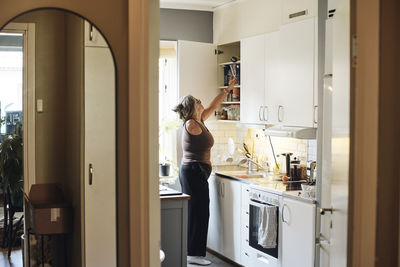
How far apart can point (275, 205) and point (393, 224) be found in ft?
9.31

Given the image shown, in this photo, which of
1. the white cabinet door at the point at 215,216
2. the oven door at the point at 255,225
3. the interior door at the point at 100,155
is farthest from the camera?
the white cabinet door at the point at 215,216

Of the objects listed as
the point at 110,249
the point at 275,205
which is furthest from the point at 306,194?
the point at 110,249

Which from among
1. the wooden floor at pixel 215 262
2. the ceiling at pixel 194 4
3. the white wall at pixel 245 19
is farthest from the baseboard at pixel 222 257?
the ceiling at pixel 194 4

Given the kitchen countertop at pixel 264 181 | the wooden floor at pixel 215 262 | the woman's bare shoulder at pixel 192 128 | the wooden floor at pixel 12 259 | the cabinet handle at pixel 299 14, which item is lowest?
the wooden floor at pixel 215 262

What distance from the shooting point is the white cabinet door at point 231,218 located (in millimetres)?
5660

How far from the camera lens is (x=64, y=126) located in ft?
6.60

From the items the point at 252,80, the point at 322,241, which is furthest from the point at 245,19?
the point at 322,241

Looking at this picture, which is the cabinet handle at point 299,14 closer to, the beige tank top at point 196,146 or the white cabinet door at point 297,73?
the white cabinet door at point 297,73

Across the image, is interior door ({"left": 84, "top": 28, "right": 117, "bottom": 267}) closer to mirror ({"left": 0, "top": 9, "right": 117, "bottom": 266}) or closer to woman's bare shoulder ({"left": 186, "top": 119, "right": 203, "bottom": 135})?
mirror ({"left": 0, "top": 9, "right": 117, "bottom": 266})

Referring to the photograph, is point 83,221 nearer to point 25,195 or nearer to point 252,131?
point 25,195

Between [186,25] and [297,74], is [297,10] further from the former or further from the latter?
[186,25]

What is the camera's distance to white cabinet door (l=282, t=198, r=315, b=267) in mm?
4402

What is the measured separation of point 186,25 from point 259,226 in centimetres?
270

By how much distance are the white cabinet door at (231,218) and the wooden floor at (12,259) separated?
373 centimetres
